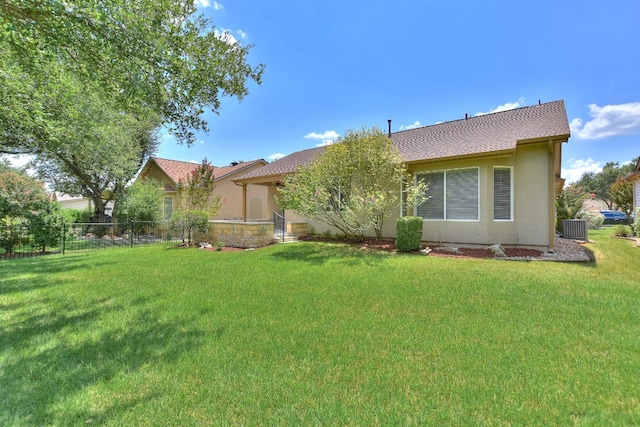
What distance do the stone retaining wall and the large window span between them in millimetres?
6219

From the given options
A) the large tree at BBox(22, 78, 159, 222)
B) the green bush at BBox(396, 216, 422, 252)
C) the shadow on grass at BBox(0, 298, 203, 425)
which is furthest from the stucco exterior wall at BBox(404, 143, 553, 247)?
the large tree at BBox(22, 78, 159, 222)

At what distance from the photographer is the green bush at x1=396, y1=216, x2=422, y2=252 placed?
387 inches

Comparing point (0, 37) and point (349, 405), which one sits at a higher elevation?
point (0, 37)

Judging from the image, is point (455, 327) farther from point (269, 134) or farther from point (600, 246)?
point (269, 134)

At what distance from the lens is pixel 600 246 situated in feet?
35.3

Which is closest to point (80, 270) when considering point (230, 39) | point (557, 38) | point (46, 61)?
point (46, 61)

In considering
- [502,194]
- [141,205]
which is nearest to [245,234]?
[502,194]

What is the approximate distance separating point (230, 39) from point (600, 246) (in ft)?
45.3

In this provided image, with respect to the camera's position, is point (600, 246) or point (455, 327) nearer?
point (455, 327)

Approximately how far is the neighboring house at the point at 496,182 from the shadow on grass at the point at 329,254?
3.06m

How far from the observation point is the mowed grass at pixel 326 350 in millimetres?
2398

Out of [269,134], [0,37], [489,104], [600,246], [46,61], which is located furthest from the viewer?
[269,134]

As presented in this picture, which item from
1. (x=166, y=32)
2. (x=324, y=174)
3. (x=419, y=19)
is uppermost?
(x=419, y=19)

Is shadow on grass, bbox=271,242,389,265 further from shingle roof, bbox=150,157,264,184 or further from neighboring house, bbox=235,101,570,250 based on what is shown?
shingle roof, bbox=150,157,264,184
